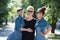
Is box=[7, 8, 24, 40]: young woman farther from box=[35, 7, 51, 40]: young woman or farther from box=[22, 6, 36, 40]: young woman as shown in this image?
box=[35, 7, 51, 40]: young woman

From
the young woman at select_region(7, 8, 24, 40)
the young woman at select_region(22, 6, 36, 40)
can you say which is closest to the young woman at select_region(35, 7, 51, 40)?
the young woman at select_region(22, 6, 36, 40)

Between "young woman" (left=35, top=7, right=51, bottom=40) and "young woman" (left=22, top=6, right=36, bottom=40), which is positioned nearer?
"young woman" (left=35, top=7, right=51, bottom=40)

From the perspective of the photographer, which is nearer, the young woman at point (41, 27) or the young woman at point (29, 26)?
the young woman at point (41, 27)

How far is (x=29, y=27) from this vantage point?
22.2 ft

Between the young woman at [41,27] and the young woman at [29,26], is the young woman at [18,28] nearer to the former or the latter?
the young woman at [29,26]

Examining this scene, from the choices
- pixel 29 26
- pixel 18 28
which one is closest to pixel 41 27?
pixel 29 26

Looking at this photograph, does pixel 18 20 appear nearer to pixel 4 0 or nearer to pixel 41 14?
pixel 41 14

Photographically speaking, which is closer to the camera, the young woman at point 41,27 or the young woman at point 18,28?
the young woman at point 41,27

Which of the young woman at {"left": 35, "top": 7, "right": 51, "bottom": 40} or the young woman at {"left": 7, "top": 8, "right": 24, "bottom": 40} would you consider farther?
the young woman at {"left": 7, "top": 8, "right": 24, "bottom": 40}

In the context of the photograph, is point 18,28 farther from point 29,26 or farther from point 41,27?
Answer: point 41,27

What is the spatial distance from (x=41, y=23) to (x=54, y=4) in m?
21.0

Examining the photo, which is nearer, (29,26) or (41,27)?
(41,27)

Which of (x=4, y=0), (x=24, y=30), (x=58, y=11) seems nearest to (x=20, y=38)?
(x=24, y=30)

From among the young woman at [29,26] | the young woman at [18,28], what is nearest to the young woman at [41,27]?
the young woman at [29,26]
